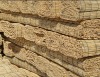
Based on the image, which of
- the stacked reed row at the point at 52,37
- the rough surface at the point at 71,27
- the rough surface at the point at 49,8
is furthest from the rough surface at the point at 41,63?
the rough surface at the point at 49,8

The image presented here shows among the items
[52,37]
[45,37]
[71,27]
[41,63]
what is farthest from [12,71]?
[71,27]

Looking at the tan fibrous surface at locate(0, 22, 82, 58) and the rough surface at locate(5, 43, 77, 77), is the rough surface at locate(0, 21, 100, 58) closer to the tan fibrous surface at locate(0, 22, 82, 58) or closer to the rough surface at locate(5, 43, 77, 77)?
the tan fibrous surface at locate(0, 22, 82, 58)

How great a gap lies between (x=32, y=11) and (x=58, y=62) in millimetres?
1000

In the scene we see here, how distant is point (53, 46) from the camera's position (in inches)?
142

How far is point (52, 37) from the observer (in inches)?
144

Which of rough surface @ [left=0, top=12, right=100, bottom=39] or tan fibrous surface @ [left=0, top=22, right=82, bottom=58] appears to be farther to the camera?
tan fibrous surface @ [left=0, top=22, right=82, bottom=58]

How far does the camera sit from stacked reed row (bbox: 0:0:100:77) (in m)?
3.06

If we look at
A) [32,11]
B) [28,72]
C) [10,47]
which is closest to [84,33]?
[32,11]

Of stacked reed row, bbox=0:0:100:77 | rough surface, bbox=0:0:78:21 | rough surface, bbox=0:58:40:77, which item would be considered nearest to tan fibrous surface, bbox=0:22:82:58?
stacked reed row, bbox=0:0:100:77

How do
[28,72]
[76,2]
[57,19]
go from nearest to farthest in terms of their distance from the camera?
1. [76,2]
2. [57,19]
3. [28,72]

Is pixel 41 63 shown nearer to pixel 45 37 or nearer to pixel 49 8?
pixel 45 37

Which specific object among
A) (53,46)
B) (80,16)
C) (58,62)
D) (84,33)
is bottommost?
(58,62)

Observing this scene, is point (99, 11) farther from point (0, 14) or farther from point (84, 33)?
point (0, 14)

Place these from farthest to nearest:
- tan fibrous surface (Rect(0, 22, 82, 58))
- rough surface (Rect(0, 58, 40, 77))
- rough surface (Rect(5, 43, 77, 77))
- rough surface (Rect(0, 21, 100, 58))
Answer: rough surface (Rect(0, 58, 40, 77))
rough surface (Rect(5, 43, 77, 77))
tan fibrous surface (Rect(0, 22, 82, 58))
rough surface (Rect(0, 21, 100, 58))
